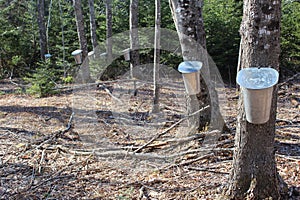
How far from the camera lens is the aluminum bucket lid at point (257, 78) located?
1.80m

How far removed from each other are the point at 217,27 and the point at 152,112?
4076 mm

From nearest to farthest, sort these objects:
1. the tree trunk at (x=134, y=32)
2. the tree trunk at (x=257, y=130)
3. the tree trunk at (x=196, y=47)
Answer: the tree trunk at (x=257, y=130), the tree trunk at (x=196, y=47), the tree trunk at (x=134, y=32)

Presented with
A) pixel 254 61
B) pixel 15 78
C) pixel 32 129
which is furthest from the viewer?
pixel 15 78

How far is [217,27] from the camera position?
8.55 meters

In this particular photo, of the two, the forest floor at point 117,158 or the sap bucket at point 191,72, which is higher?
the sap bucket at point 191,72

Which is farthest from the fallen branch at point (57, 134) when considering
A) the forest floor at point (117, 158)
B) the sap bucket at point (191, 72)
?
the sap bucket at point (191, 72)

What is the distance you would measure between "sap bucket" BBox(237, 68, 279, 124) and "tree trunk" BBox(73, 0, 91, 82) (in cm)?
662

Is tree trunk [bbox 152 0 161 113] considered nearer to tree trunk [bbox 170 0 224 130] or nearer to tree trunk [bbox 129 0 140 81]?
tree trunk [bbox 170 0 224 130]

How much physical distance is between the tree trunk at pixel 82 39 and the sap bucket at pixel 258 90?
6.62m

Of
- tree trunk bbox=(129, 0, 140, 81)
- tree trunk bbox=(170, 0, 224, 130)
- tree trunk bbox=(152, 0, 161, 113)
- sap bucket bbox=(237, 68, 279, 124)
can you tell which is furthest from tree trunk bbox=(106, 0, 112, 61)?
sap bucket bbox=(237, 68, 279, 124)

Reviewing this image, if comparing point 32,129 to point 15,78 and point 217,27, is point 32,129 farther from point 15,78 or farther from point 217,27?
point 15,78

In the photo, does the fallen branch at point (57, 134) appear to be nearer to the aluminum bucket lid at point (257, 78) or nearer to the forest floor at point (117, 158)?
the forest floor at point (117, 158)

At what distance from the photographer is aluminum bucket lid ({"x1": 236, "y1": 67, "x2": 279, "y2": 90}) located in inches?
70.7

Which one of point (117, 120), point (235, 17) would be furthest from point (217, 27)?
point (117, 120)
